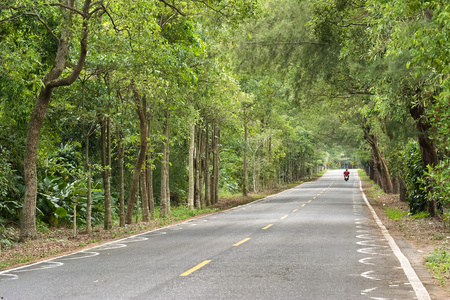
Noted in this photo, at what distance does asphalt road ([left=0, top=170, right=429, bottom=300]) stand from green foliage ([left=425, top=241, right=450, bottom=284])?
0.51 m

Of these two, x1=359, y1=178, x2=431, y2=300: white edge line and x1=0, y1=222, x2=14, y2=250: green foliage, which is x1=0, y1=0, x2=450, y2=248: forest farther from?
x1=359, y1=178, x2=431, y2=300: white edge line

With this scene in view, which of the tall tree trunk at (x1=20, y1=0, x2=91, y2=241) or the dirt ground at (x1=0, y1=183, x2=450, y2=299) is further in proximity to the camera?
the tall tree trunk at (x1=20, y1=0, x2=91, y2=241)

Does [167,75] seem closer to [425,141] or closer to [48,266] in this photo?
[48,266]

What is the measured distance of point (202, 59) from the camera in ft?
65.0

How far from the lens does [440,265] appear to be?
9.11m

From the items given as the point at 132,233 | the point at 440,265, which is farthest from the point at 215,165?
the point at 440,265

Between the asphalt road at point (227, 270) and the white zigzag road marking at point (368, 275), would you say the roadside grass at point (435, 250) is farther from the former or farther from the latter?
the white zigzag road marking at point (368, 275)

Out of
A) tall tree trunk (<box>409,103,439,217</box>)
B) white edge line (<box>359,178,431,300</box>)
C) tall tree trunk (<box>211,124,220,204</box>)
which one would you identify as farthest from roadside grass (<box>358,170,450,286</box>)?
tall tree trunk (<box>211,124,220,204</box>)

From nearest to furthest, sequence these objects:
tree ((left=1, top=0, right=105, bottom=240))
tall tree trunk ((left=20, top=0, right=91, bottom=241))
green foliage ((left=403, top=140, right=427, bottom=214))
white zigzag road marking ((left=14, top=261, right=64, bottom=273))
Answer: white zigzag road marking ((left=14, top=261, right=64, bottom=273)) → tree ((left=1, top=0, right=105, bottom=240)) → tall tree trunk ((left=20, top=0, right=91, bottom=241)) → green foliage ((left=403, top=140, right=427, bottom=214))

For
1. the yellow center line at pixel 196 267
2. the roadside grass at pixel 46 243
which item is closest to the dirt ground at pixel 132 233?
the roadside grass at pixel 46 243

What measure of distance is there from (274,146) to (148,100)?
2971 cm

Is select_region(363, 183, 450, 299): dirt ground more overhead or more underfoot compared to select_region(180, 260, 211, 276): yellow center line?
more underfoot

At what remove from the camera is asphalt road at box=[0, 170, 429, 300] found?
22.5 ft

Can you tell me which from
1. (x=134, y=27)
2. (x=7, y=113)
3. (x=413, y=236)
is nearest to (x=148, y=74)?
(x=134, y=27)
